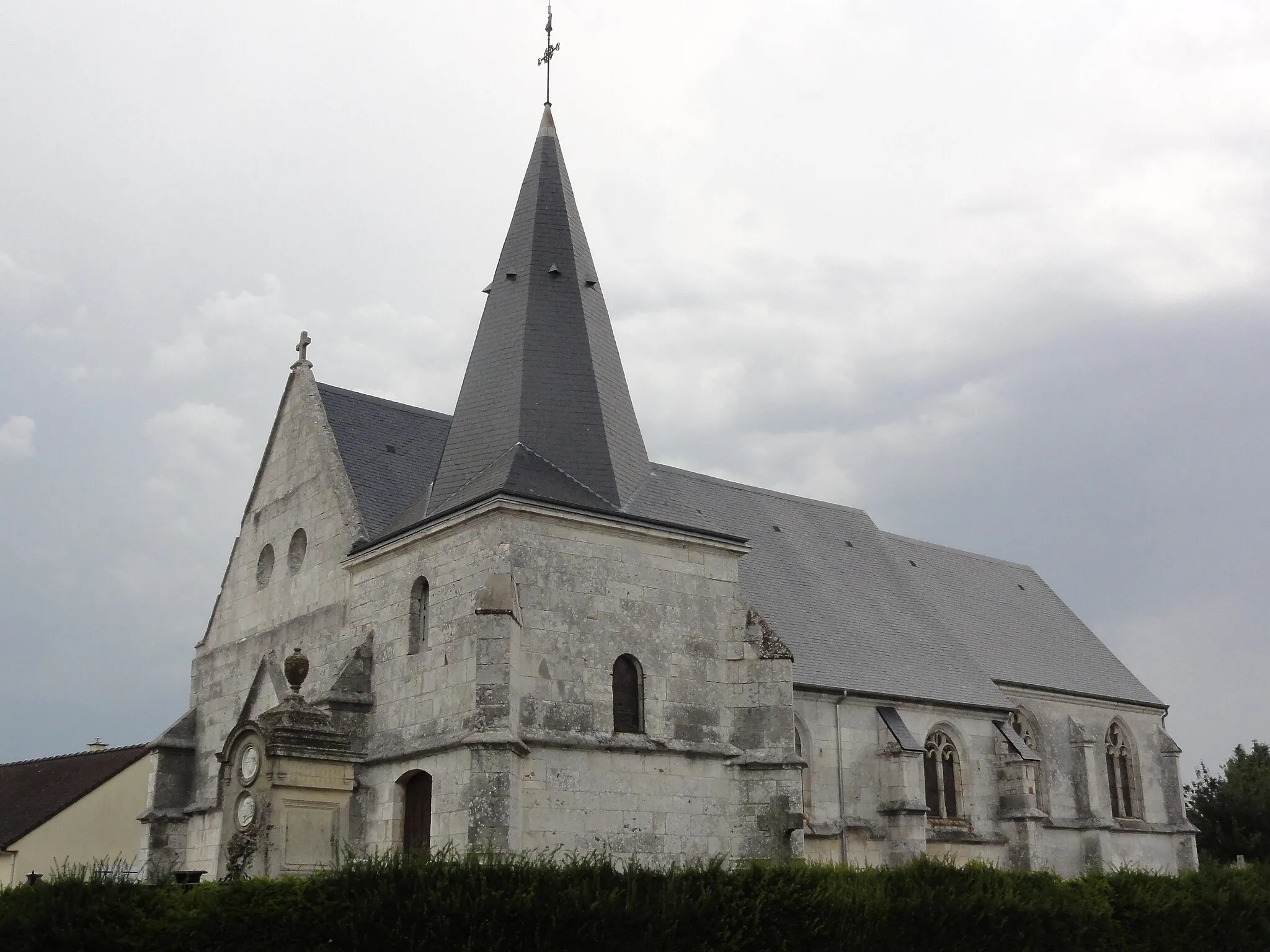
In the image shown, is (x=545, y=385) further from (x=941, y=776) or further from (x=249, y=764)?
(x=941, y=776)

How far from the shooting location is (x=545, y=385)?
20.2 metres

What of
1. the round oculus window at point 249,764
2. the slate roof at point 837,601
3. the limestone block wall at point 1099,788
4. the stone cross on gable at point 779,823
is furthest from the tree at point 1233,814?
the round oculus window at point 249,764

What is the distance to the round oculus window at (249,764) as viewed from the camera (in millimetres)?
17156

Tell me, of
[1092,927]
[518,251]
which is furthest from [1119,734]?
[518,251]

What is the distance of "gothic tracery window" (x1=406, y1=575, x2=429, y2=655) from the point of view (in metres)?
18.7

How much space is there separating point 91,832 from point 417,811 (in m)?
13.1

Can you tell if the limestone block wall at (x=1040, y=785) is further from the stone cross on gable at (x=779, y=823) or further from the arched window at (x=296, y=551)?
the arched window at (x=296, y=551)

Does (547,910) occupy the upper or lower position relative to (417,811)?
lower

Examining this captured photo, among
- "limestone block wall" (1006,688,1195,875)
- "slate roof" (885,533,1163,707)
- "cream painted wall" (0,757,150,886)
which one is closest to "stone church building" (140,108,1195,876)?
"limestone block wall" (1006,688,1195,875)

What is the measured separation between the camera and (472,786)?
53.7 feet

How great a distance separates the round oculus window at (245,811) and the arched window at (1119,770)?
21.3 meters

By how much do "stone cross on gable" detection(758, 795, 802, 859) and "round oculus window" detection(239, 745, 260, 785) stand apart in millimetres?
7207

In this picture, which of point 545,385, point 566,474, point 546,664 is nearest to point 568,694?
point 546,664

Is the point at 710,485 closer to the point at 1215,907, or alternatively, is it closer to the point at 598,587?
the point at 598,587
